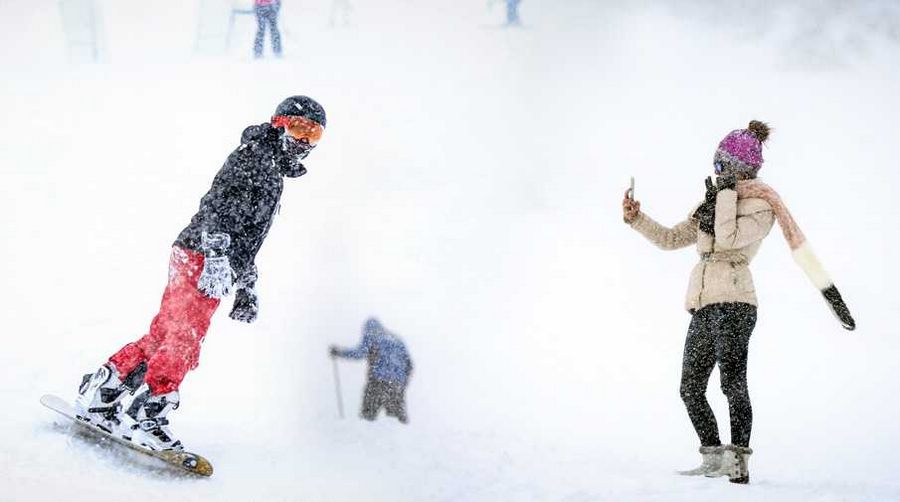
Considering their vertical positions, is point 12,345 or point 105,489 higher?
point 12,345

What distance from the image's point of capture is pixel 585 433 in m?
5.22

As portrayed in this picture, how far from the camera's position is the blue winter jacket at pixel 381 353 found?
527 centimetres

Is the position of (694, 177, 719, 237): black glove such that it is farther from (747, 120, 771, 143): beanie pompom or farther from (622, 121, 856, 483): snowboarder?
(747, 120, 771, 143): beanie pompom

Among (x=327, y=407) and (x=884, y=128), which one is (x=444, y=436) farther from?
(x=884, y=128)

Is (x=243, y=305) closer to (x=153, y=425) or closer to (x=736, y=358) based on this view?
(x=153, y=425)

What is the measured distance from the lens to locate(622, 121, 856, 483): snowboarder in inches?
144

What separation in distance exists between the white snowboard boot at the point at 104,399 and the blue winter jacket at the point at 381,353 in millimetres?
1973

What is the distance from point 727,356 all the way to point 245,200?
1934mm

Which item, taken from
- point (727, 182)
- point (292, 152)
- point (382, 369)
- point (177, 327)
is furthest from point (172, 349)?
point (727, 182)

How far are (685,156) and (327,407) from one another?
6.97 metres

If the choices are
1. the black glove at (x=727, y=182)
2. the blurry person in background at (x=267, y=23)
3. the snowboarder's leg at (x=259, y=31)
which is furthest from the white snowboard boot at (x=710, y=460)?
the snowboarder's leg at (x=259, y=31)

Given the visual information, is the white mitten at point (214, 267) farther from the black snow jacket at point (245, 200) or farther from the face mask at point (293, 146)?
the face mask at point (293, 146)

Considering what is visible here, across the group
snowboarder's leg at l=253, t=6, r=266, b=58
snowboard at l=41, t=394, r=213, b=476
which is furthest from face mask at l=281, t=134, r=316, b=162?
snowboarder's leg at l=253, t=6, r=266, b=58

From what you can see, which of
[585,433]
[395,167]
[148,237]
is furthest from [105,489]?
[395,167]
